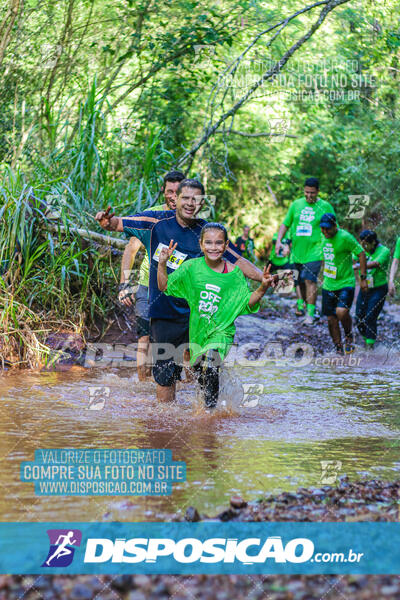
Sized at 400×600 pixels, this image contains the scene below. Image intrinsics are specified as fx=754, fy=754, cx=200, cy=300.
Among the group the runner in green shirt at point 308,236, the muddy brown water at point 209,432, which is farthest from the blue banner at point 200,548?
the runner in green shirt at point 308,236

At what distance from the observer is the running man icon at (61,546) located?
3.17 metres

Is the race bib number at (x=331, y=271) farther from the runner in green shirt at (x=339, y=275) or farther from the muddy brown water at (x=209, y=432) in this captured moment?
the muddy brown water at (x=209, y=432)

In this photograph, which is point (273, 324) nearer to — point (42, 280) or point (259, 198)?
point (42, 280)

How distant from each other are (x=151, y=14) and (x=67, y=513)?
10.8m

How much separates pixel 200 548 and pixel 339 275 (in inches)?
265

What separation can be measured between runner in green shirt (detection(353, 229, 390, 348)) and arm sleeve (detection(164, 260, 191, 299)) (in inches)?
200

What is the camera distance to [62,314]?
26.6 ft

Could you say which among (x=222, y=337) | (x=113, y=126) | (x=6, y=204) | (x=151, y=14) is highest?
(x=151, y=14)

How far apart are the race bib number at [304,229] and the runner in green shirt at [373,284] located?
1.26 metres

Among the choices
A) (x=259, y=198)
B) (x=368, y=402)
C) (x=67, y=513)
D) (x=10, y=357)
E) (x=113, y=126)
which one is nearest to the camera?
(x=67, y=513)

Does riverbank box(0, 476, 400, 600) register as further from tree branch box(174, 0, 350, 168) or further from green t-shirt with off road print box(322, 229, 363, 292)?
tree branch box(174, 0, 350, 168)

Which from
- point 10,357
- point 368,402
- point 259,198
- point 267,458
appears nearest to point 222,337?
point 267,458

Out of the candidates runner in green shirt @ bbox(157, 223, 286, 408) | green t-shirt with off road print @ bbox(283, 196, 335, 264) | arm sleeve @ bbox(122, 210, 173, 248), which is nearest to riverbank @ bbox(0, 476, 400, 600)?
runner in green shirt @ bbox(157, 223, 286, 408)

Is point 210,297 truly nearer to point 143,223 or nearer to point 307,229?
point 143,223
